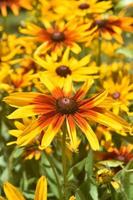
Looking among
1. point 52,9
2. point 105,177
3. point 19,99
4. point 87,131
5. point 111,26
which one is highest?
point 52,9

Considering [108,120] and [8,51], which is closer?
[108,120]

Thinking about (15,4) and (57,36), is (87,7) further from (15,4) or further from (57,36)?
(15,4)

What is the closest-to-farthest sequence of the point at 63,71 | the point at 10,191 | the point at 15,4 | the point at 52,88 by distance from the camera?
the point at 10,191 → the point at 52,88 → the point at 63,71 → the point at 15,4

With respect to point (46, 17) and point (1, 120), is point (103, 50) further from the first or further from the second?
point (1, 120)

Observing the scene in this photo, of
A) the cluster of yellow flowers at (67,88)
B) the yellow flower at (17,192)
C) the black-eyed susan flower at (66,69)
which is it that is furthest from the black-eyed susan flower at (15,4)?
the yellow flower at (17,192)

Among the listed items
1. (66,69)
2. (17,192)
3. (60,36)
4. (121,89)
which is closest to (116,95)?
(121,89)

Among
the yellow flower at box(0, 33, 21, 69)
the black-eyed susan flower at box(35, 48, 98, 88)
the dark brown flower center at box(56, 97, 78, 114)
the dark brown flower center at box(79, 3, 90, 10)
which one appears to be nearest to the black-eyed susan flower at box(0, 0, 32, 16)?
the yellow flower at box(0, 33, 21, 69)

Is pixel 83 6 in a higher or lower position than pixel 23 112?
higher

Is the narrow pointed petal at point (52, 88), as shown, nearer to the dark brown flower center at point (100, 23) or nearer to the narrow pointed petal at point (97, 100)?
the narrow pointed petal at point (97, 100)
